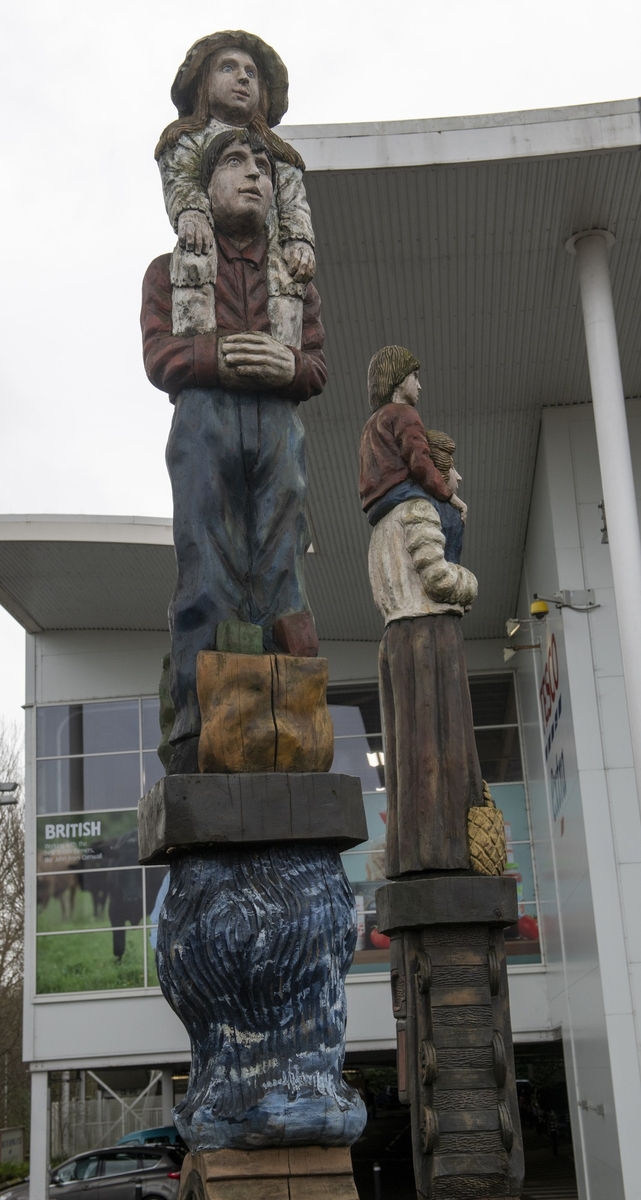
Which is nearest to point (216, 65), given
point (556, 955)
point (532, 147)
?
point (532, 147)

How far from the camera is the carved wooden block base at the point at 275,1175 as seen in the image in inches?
110

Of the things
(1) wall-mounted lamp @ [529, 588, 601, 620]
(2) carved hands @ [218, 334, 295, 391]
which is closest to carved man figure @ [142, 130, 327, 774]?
(2) carved hands @ [218, 334, 295, 391]

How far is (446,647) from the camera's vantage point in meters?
6.21

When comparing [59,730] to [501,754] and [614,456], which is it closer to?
[501,754]

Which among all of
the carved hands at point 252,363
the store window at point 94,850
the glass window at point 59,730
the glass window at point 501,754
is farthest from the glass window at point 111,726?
the carved hands at point 252,363

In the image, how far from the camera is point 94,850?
21594 mm

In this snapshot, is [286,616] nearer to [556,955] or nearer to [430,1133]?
[430,1133]

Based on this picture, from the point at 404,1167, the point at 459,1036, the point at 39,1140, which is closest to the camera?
the point at 459,1036

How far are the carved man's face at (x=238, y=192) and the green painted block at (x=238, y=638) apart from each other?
1.32 metres

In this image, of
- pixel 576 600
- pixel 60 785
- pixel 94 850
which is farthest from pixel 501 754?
pixel 576 600

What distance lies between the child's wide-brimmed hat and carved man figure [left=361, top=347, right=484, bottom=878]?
2307 mm

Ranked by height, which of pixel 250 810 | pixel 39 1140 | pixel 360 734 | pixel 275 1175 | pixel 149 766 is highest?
pixel 360 734

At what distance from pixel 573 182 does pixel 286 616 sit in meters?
7.67

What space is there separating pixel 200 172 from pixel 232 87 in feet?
Answer: 1.01
